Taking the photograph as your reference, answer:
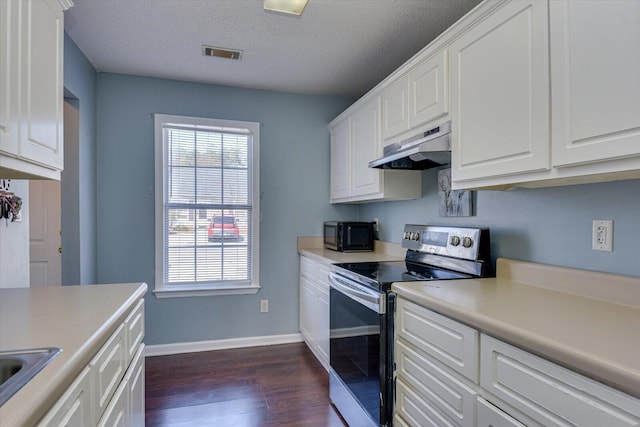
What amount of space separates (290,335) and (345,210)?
4.45ft

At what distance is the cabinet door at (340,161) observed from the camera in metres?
3.09

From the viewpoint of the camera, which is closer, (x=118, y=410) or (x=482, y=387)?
(x=482, y=387)

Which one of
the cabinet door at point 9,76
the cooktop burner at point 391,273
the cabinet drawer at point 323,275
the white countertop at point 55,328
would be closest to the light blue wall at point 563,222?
the cooktop burner at point 391,273

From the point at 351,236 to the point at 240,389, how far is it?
1494 millimetres

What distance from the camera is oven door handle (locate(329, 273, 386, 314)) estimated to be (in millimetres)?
1699

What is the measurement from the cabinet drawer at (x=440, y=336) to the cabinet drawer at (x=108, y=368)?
115 centimetres

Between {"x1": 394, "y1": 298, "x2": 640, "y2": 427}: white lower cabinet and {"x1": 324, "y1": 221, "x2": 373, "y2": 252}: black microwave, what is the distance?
1536 millimetres

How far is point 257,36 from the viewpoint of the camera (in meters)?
2.36

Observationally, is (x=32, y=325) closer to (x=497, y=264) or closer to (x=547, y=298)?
(x=547, y=298)

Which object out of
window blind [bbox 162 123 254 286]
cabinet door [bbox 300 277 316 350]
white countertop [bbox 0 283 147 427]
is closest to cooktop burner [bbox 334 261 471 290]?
cabinet door [bbox 300 277 316 350]

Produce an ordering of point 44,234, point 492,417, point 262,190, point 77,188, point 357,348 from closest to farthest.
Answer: point 492,417
point 357,348
point 77,188
point 44,234
point 262,190

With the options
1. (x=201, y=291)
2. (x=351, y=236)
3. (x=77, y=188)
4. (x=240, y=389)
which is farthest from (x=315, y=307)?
(x=77, y=188)

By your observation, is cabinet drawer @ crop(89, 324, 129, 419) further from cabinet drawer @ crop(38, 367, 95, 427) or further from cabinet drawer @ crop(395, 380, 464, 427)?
cabinet drawer @ crop(395, 380, 464, 427)

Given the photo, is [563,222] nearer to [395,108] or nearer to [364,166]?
[395,108]
